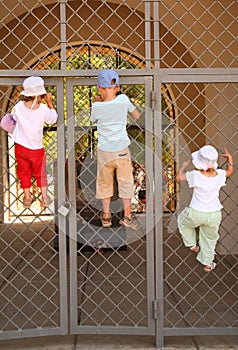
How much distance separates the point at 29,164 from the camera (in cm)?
335

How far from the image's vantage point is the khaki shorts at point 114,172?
10.9 ft

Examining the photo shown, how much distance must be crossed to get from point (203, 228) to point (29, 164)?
131 cm

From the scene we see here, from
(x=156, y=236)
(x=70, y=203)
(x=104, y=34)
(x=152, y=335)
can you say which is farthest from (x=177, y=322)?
(x=104, y=34)

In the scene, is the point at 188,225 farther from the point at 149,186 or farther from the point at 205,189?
the point at 149,186

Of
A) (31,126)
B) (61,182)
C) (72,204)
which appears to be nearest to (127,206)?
(72,204)

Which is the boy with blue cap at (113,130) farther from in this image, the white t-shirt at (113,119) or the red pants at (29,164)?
the red pants at (29,164)

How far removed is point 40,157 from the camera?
3.34 metres

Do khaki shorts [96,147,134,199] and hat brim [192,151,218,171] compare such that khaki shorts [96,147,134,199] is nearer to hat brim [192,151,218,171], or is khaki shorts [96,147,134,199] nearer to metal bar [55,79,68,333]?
metal bar [55,79,68,333]

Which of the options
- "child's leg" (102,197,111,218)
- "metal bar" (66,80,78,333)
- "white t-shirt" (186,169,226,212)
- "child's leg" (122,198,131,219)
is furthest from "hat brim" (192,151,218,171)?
"metal bar" (66,80,78,333)

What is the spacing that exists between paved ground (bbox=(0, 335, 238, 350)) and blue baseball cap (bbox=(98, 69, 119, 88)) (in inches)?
73.6

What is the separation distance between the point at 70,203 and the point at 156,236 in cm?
67

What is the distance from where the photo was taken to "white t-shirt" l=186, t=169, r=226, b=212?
3260 mm

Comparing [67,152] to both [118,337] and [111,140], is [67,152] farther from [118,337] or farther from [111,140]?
[118,337]

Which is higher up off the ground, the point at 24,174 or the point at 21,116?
the point at 21,116
